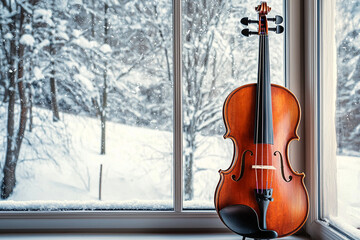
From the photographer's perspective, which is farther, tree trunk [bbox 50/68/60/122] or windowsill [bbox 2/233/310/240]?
tree trunk [bbox 50/68/60/122]

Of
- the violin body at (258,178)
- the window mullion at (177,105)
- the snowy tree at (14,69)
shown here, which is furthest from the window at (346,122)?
the snowy tree at (14,69)

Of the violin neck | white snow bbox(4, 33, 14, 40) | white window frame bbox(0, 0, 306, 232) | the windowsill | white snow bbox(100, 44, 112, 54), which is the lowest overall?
the windowsill

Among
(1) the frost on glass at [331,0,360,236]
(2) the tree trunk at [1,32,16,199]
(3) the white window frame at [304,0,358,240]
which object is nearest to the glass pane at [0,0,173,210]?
(2) the tree trunk at [1,32,16,199]

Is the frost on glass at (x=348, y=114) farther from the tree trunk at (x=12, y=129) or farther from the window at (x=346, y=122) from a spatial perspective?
the tree trunk at (x=12, y=129)

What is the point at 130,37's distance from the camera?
5.38ft

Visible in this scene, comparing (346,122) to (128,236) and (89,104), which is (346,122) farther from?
(89,104)

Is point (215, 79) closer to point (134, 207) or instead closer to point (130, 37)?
point (130, 37)

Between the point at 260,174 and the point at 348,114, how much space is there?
0.43 m

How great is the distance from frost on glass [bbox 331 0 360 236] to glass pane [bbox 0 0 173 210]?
→ 2.72 ft

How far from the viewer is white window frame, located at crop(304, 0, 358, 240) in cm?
130

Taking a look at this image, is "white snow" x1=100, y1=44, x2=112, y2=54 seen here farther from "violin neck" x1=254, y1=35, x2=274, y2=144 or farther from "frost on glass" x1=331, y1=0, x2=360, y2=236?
"frost on glass" x1=331, y1=0, x2=360, y2=236

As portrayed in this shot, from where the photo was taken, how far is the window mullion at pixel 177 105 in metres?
1.59

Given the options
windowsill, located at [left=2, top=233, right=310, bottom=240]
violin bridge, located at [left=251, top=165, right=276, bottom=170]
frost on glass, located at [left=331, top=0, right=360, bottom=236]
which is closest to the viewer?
frost on glass, located at [left=331, top=0, right=360, bottom=236]

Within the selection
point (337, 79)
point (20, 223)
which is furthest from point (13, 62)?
point (337, 79)
